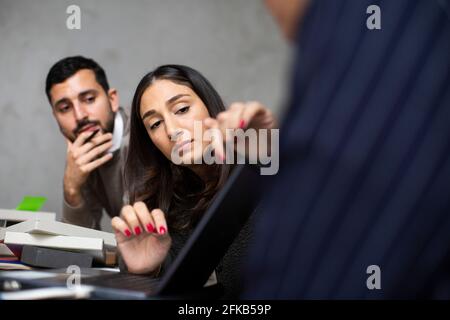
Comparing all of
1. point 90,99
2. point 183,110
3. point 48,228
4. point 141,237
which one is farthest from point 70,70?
point 141,237

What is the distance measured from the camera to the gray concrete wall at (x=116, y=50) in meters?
2.20

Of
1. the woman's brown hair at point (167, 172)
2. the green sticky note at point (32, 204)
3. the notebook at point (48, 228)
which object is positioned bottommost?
the notebook at point (48, 228)

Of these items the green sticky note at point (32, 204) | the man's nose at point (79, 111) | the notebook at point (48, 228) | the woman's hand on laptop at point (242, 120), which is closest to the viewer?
the woman's hand on laptop at point (242, 120)

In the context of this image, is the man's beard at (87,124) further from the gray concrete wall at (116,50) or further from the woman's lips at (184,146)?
the woman's lips at (184,146)

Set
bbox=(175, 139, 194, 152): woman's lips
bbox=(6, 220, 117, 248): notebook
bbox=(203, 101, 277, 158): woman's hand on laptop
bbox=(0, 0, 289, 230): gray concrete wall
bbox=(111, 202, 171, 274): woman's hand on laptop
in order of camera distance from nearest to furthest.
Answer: bbox=(203, 101, 277, 158): woman's hand on laptop → bbox=(111, 202, 171, 274): woman's hand on laptop → bbox=(6, 220, 117, 248): notebook → bbox=(175, 139, 194, 152): woman's lips → bbox=(0, 0, 289, 230): gray concrete wall

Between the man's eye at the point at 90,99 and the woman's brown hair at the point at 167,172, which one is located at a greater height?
the man's eye at the point at 90,99

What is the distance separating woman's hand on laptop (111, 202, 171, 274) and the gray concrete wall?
1358 millimetres

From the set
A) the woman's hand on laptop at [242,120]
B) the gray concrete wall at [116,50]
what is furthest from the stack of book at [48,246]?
the gray concrete wall at [116,50]

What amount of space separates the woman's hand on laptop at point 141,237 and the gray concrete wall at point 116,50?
4.46 feet

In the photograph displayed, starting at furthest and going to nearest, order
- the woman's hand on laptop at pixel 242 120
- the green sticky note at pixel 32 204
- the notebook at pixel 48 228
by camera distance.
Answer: the green sticky note at pixel 32 204 → the notebook at pixel 48 228 → the woman's hand on laptop at pixel 242 120

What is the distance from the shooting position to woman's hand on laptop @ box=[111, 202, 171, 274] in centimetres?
83

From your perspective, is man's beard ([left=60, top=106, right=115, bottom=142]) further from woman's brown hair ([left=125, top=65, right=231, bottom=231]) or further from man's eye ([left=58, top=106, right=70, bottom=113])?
woman's brown hair ([left=125, top=65, right=231, bottom=231])

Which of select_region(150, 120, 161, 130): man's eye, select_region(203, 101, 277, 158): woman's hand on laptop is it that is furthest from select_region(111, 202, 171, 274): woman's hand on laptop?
select_region(150, 120, 161, 130): man's eye
